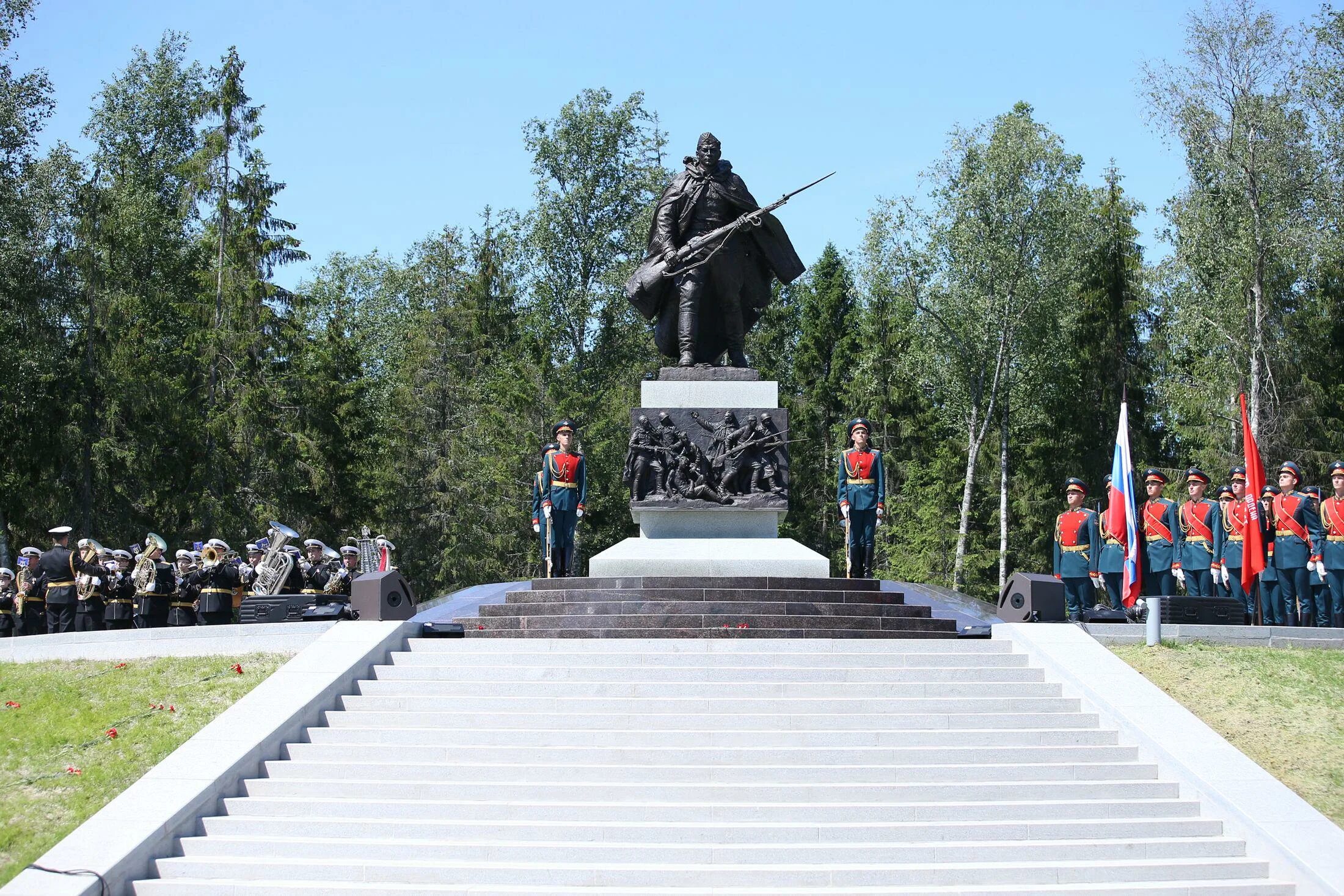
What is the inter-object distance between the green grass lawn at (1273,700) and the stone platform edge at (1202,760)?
320 millimetres

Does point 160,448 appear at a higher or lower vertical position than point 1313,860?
higher

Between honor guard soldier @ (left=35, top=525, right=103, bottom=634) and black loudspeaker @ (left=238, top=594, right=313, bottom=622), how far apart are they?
3.17m

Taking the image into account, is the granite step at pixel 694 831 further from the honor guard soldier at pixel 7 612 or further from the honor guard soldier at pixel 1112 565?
the honor guard soldier at pixel 7 612

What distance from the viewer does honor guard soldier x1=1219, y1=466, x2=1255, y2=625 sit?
567 inches

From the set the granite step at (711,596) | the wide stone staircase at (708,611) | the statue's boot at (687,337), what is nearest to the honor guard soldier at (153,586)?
the wide stone staircase at (708,611)

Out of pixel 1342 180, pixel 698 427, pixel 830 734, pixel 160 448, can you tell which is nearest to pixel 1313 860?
pixel 830 734

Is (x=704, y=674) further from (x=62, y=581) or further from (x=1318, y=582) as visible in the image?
(x=62, y=581)

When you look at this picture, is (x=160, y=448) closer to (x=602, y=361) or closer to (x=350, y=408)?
(x=350, y=408)

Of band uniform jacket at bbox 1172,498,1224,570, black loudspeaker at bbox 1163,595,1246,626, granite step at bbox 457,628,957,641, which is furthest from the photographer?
band uniform jacket at bbox 1172,498,1224,570

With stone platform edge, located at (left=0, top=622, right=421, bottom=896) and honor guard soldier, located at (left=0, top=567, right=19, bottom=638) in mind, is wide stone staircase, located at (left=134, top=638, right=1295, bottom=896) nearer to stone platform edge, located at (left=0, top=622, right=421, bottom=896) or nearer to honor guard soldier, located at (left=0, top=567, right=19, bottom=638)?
stone platform edge, located at (left=0, top=622, right=421, bottom=896)

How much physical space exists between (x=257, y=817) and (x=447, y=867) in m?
1.41

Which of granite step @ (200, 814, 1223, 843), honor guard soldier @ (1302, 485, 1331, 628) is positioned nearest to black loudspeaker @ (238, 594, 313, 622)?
granite step @ (200, 814, 1223, 843)

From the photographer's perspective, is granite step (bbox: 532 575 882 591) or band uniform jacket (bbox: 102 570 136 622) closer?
granite step (bbox: 532 575 882 591)

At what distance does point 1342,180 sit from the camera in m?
25.9
